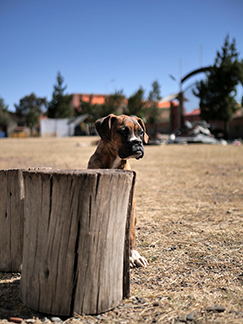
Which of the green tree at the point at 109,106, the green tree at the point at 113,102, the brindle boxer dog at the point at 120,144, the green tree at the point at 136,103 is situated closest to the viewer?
the brindle boxer dog at the point at 120,144

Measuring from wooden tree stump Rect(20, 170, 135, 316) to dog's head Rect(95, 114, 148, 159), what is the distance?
938 millimetres

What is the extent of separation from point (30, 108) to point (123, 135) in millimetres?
67217

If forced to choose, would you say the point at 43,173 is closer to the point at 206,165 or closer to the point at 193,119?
the point at 206,165

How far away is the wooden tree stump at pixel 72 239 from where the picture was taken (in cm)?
199

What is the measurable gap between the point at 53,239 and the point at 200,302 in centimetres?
124

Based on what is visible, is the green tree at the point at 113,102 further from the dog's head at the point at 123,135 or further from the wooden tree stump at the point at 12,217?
the wooden tree stump at the point at 12,217

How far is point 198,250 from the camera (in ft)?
10.9

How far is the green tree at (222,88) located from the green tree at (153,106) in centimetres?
2124

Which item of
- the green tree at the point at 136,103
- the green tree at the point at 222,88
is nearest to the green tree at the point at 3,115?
the green tree at the point at 136,103

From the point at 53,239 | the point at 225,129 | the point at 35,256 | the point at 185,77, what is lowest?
the point at 35,256

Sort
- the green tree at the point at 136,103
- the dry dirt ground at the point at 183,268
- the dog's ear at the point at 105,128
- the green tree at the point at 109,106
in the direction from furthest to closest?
the green tree at the point at 109,106
the green tree at the point at 136,103
the dog's ear at the point at 105,128
the dry dirt ground at the point at 183,268

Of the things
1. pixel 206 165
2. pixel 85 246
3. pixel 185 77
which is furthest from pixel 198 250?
pixel 185 77

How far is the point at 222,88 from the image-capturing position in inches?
1128

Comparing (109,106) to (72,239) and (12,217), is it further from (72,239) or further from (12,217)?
(72,239)
